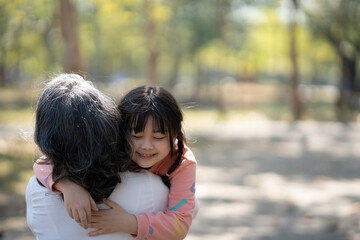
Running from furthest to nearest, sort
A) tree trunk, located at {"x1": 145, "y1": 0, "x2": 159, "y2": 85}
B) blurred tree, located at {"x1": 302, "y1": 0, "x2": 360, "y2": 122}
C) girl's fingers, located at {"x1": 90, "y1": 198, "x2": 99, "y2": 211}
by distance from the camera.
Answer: blurred tree, located at {"x1": 302, "y1": 0, "x2": 360, "y2": 122} → tree trunk, located at {"x1": 145, "y1": 0, "x2": 159, "y2": 85} → girl's fingers, located at {"x1": 90, "y1": 198, "x2": 99, "y2": 211}

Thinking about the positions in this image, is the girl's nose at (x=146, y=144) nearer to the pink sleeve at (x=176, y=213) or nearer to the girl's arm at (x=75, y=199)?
the pink sleeve at (x=176, y=213)

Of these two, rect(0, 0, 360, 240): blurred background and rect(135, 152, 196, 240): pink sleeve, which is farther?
rect(0, 0, 360, 240): blurred background

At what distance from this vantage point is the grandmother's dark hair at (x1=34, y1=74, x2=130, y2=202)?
1600 millimetres

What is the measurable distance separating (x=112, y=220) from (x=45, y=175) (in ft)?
0.97

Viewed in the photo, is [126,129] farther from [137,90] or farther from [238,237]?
[238,237]

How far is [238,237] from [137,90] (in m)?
3.55

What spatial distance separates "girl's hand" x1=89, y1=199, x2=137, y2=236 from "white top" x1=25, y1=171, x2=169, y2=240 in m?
0.03

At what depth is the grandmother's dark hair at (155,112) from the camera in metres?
1.92

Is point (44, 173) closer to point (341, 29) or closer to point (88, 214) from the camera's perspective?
point (88, 214)

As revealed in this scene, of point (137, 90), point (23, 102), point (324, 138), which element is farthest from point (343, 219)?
point (23, 102)

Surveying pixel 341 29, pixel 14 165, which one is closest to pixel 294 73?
pixel 341 29

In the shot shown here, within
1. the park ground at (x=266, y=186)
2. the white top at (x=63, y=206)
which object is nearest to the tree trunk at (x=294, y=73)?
the park ground at (x=266, y=186)

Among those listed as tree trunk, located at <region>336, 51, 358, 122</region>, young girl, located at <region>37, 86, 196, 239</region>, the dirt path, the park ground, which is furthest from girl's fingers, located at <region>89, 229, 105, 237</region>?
tree trunk, located at <region>336, 51, 358, 122</region>

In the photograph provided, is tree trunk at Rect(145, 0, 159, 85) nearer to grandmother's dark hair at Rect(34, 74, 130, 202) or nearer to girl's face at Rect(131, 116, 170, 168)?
girl's face at Rect(131, 116, 170, 168)
